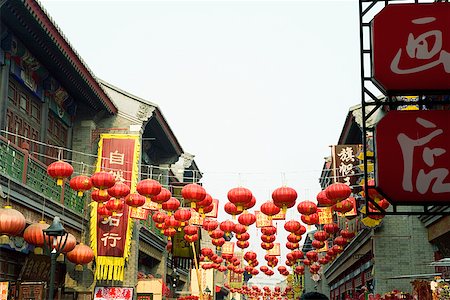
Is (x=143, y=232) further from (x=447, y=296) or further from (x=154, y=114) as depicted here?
(x=447, y=296)

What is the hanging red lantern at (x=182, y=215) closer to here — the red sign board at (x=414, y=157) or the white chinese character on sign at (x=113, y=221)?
the white chinese character on sign at (x=113, y=221)

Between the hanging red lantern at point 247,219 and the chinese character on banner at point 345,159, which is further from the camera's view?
the chinese character on banner at point 345,159

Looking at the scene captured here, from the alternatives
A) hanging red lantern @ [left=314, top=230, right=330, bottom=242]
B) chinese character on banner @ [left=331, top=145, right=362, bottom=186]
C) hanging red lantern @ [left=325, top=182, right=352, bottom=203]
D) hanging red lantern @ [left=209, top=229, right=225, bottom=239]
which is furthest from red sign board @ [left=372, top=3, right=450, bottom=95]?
hanging red lantern @ [left=314, top=230, right=330, bottom=242]

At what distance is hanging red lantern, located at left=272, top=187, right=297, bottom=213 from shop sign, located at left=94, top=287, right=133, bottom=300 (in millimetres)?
7536

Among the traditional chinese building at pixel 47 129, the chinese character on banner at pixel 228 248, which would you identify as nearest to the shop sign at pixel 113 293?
the traditional chinese building at pixel 47 129

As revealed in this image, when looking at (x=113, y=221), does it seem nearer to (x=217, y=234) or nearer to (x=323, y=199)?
(x=217, y=234)

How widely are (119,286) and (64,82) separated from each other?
712cm

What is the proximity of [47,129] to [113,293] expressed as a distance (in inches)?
239

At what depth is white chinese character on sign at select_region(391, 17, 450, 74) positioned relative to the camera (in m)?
7.85

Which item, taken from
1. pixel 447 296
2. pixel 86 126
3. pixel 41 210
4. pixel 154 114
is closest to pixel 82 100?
pixel 86 126

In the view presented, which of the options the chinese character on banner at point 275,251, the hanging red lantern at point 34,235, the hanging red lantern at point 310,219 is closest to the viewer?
the hanging red lantern at point 34,235

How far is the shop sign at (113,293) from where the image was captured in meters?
21.2

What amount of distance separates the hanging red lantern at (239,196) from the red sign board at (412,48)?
916cm

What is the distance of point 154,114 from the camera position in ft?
78.4
